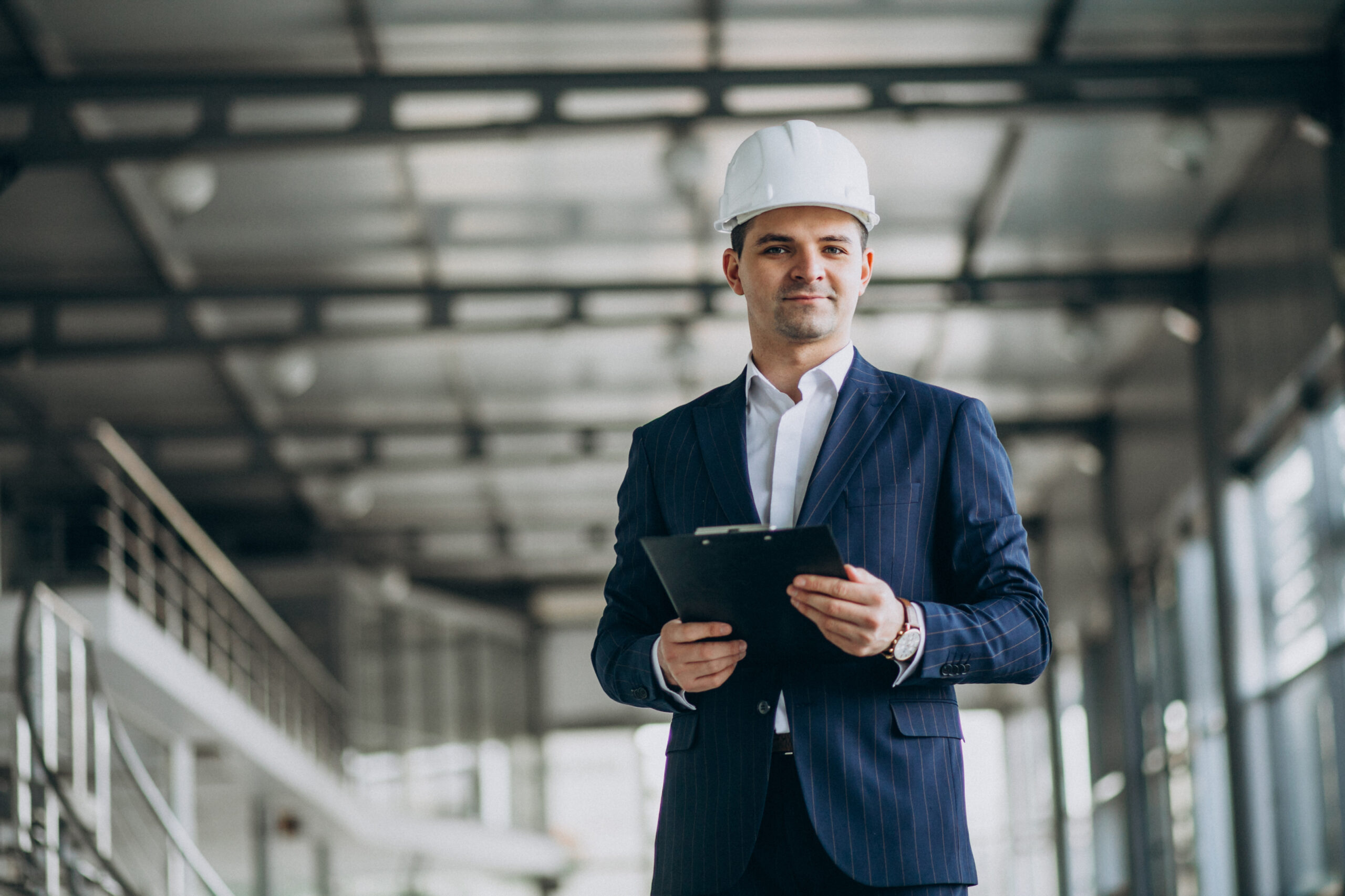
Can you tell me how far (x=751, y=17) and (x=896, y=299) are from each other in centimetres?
307

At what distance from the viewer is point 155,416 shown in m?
14.4

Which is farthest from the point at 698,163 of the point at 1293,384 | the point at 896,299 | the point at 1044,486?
the point at 1044,486

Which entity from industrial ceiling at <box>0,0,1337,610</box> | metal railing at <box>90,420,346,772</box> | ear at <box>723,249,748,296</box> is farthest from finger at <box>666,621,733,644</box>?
metal railing at <box>90,420,346,772</box>

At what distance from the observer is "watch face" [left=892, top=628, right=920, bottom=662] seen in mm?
1831

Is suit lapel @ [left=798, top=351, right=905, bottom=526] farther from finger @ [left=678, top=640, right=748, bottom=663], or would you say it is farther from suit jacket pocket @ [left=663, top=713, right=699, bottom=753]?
suit jacket pocket @ [left=663, top=713, right=699, bottom=753]

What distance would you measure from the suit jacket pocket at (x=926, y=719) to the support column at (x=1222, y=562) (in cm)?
950

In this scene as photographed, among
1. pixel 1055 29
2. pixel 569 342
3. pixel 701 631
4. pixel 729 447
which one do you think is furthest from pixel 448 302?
pixel 701 631

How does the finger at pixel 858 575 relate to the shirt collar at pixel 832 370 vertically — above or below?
below

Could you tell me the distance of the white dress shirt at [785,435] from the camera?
79.3 inches

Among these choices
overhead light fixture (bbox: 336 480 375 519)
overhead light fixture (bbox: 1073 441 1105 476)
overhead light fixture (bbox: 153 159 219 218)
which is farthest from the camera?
overhead light fixture (bbox: 336 480 375 519)

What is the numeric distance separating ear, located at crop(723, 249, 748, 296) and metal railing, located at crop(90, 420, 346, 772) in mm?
10751

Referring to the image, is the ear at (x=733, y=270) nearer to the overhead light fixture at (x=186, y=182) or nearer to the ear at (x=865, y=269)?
the ear at (x=865, y=269)

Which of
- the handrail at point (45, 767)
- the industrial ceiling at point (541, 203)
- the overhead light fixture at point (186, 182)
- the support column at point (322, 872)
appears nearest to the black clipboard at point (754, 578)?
the handrail at point (45, 767)

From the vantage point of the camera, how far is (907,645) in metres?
1.84
